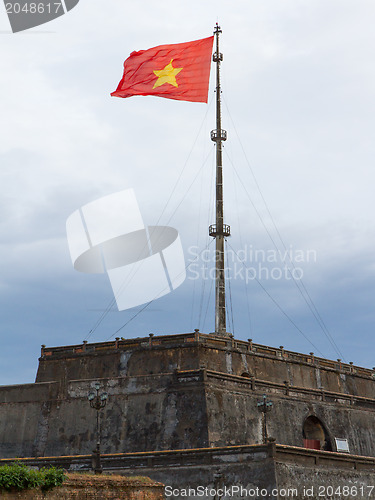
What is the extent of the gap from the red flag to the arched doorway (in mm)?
19554

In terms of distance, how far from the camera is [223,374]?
34.8 metres

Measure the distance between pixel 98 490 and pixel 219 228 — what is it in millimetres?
22766

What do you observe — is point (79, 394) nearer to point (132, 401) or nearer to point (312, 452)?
point (132, 401)

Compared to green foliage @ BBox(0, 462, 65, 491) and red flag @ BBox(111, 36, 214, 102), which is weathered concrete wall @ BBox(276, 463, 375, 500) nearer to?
green foliage @ BBox(0, 462, 65, 491)

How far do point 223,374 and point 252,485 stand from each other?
802 centimetres

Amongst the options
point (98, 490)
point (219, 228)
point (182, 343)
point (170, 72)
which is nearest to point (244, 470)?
point (98, 490)

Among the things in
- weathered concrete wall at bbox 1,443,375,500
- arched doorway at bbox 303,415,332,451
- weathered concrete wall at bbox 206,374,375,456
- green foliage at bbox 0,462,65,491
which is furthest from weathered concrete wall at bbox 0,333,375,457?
green foliage at bbox 0,462,65,491

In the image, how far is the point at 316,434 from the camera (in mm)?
37750

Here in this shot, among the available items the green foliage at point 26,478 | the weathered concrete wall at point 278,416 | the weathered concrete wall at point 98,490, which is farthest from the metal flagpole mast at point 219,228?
the green foliage at point 26,478

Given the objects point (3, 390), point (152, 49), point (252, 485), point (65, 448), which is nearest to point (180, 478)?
point (252, 485)

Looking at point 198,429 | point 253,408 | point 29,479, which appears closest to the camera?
point 29,479

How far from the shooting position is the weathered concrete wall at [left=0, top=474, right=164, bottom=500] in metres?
21.6

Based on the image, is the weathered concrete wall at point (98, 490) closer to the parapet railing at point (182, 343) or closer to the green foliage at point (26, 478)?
the green foliage at point (26, 478)

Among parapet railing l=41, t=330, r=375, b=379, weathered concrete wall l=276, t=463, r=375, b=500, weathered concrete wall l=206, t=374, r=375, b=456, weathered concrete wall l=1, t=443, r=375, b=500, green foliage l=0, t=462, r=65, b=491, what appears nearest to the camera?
green foliage l=0, t=462, r=65, b=491
